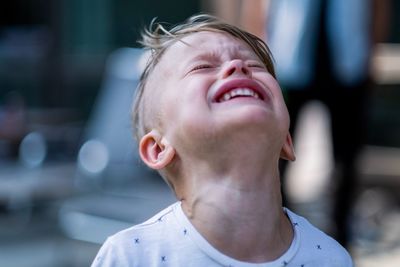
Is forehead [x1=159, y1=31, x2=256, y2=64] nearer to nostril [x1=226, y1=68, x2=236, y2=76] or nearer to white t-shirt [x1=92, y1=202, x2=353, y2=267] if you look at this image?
nostril [x1=226, y1=68, x2=236, y2=76]

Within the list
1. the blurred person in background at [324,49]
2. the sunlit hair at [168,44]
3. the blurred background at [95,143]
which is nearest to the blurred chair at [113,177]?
the blurred background at [95,143]

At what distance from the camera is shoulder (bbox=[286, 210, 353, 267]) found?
7.47 feet

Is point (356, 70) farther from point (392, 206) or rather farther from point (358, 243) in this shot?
point (392, 206)

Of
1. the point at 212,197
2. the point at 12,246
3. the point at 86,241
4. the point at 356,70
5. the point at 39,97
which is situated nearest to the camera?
the point at 212,197

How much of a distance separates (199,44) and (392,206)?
5385 millimetres

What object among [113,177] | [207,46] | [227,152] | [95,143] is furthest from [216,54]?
[95,143]

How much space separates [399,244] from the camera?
6594 millimetres

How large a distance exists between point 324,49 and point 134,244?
10.5 ft

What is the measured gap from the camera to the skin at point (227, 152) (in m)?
2.20

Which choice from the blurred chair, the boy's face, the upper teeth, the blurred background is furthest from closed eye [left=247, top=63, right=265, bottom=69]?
the blurred chair

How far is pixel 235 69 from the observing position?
89.6 inches

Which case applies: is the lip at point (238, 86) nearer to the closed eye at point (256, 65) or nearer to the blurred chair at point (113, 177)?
the closed eye at point (256, 65)

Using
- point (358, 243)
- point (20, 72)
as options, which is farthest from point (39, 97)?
point (358, 243)

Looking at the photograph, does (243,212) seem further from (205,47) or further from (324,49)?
(324,49)
